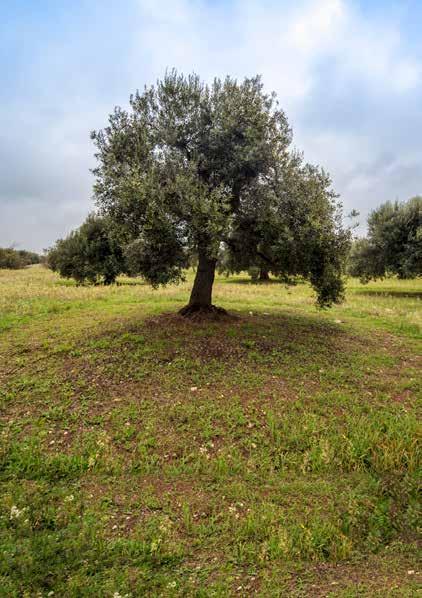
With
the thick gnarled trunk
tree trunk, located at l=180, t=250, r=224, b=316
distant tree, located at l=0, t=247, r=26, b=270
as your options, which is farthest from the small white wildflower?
distant tree, located at l=0, t=247, r=26, b=270

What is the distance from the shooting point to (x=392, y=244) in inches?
1125

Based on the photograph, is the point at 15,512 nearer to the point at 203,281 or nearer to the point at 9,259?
the point at 203,281

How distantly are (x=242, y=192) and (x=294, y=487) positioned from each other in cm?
835

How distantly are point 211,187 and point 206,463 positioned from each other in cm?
722

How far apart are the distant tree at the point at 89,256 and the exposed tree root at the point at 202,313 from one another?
19.1 meters

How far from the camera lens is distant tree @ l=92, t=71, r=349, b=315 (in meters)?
9.86

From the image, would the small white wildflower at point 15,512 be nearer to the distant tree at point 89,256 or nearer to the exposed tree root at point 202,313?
the exposed tree root at point 202,313

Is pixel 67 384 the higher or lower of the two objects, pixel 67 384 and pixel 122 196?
the lower

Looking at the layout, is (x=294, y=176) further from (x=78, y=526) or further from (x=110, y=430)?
(x=78, y=526)

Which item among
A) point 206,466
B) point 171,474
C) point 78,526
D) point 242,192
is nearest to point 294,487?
point 206,466

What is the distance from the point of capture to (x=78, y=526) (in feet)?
17.0

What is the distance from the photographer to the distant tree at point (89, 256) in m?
31.3

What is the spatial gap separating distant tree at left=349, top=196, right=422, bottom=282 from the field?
57.1ft

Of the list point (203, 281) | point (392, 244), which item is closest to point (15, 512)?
point (203, 281)
